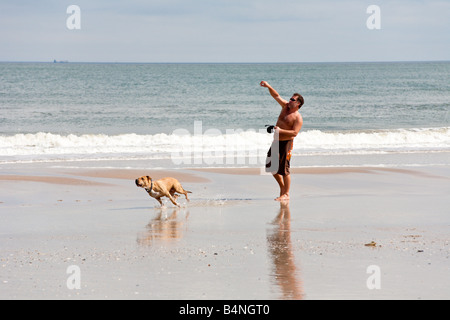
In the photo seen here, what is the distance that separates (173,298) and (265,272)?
3.63 feet

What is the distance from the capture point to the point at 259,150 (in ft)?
64.3

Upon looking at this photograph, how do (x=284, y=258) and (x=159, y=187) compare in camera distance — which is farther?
(x=159, y=187)

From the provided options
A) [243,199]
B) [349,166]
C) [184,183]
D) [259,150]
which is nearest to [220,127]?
[259,150]

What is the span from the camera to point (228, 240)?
7.43 metres

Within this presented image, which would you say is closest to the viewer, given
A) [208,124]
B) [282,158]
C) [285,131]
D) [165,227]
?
[165,227]

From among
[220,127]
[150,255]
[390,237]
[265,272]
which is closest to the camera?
[265,272]

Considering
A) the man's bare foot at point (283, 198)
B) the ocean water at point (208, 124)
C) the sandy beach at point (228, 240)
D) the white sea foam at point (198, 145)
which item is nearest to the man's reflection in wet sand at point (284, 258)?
the sandy beach at point (228, 240)

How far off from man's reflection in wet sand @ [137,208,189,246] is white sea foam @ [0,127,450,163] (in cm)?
819

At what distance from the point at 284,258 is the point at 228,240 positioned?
3.36 ft

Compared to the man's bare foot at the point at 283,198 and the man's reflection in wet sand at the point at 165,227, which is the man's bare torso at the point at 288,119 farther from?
the man's reflection in wet sand at the point at 165,227

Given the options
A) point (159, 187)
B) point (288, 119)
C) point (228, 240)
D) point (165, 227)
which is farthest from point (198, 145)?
point (228, 240)

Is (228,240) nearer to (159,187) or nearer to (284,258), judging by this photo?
(284,258)

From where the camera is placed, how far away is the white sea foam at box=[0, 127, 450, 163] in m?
18.2

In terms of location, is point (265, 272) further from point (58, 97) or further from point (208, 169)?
point (58, 97)
